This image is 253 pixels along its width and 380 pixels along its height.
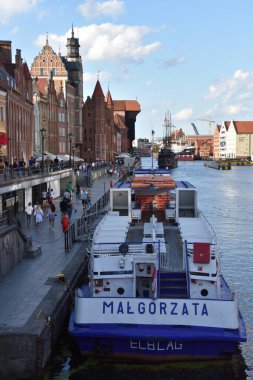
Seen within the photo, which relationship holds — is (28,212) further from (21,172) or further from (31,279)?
(31,279)

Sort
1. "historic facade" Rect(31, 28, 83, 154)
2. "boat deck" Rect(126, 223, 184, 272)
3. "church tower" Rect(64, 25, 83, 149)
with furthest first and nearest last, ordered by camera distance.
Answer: "church tower" Rect(64, 25, 83, 149) < "historic facade" Rect(31, 28, 83, 154) < "boat deck" Rect(126, 223, 184, 272)

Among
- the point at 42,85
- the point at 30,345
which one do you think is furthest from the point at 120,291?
the point at 42,85

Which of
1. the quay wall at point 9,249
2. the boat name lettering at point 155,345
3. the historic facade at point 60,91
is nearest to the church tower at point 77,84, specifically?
the historic facade at point 60,91

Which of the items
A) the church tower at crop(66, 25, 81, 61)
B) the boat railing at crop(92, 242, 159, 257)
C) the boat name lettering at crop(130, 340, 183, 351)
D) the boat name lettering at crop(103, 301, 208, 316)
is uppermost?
the church tower at crop(66, 25, 81, 61)

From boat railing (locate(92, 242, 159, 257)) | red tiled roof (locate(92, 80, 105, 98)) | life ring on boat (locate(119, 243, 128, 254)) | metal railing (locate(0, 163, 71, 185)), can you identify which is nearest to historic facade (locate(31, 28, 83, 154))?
red tiled roof (locate(92, 80, 105, 98))

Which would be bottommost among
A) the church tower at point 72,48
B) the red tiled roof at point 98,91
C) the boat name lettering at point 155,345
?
the boat name lettering at point 155,345

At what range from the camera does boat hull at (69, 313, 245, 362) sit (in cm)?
1458

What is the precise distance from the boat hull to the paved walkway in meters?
1.77

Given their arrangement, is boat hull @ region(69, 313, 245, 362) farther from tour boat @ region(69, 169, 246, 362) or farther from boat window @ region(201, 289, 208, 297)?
boat window @ region(201, 289, 208, 297)

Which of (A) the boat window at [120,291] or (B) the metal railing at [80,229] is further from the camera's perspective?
(B) the metal railing at [80,229]

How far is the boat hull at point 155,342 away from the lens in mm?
14578

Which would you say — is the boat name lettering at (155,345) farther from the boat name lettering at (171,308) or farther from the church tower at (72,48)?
the church tower at (72,48)

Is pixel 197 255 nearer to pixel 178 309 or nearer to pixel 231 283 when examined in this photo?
pixel 178 309

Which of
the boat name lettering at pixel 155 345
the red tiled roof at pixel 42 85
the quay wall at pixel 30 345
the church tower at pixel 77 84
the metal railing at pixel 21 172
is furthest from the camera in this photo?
the church tower at pixel 77 84
